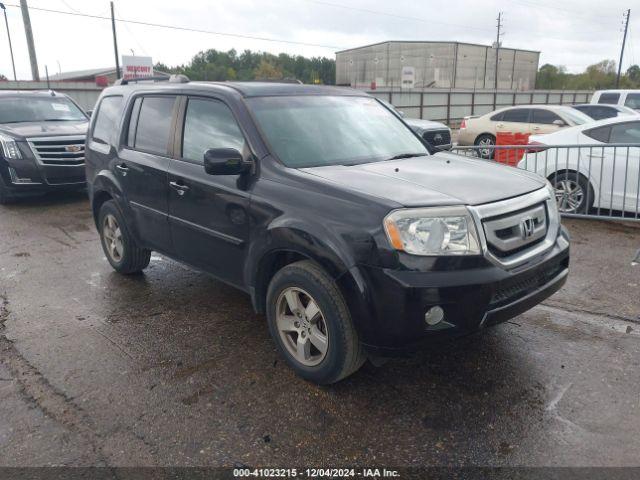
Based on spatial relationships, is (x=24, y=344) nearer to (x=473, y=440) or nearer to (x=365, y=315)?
(x=365, y=315)

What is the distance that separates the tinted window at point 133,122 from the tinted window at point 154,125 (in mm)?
50

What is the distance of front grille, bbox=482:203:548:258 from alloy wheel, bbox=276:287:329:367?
107cm

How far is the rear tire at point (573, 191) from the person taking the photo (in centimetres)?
716

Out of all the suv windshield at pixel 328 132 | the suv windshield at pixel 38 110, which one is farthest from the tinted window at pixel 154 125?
the suv windshield at pixel 38 110

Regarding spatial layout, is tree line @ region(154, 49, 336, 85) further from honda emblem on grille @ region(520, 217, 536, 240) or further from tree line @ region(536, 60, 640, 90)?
honda emblem on grille @ region(520, 217, 536, 240)

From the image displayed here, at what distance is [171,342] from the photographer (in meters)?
3.96

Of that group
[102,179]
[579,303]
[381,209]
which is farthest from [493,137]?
[381,209]

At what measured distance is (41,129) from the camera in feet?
30.7

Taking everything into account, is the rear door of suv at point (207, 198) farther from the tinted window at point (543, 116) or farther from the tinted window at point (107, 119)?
the tinted window at point (543, 116)

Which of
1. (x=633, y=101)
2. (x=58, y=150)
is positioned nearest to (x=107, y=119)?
(x=58, y=150)

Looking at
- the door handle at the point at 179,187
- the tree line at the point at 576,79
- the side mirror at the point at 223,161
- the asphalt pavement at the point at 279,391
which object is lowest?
the asphalt pavement at the point at 279,391

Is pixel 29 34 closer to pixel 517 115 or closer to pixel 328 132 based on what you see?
pixel 517 115

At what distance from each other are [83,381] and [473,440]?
2444 millimetres

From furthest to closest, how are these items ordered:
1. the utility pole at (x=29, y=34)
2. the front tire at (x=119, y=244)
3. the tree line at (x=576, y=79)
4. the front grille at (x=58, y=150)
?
1. the tree line at (x=576, y=79)
2. the utility pole at (x=29, y=34)
3. the front grille at (x=58, y=150)
4. the front tire at (x=119, y=244)
